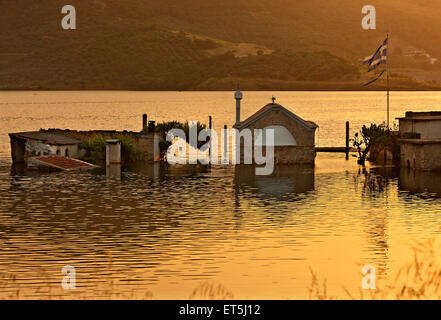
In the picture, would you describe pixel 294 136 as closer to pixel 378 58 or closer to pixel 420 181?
pixel 378 58

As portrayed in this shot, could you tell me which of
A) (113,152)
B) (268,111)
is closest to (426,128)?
(268,111)

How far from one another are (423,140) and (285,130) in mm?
10001

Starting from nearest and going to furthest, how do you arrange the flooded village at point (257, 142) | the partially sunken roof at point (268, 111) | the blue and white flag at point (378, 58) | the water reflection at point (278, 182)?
the water reflection at point (278, 182) → the flooded village at point (257, 142) → the partially sunken roof at point (268, 111) → the blue and white flag at point (378, 58)

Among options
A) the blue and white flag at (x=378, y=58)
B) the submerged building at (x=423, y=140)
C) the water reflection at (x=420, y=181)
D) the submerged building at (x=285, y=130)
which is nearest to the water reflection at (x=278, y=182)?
the submerged building at (x=285, y=130)

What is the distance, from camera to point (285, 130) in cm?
5922

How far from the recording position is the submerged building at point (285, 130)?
58.8m

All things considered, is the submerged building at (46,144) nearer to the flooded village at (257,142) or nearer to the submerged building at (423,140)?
the flooded village at (257,142)

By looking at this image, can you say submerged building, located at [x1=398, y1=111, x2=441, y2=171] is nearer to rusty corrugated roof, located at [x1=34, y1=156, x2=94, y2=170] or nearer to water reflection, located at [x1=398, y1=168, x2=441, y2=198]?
water reflection, located at [x1=398, y1=168, x2=441, y2=198]

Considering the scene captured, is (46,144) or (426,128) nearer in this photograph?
(426,128)

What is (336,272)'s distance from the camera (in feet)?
85.8

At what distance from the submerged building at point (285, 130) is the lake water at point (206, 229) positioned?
174 cm
